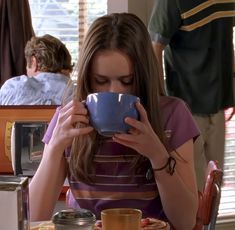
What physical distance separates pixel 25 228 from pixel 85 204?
558 mm

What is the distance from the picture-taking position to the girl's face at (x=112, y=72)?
1.37 metres

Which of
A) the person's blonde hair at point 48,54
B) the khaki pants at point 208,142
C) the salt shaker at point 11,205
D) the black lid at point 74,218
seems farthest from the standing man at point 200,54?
the salt shaker at point 11,205

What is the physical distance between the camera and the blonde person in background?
2.88 m

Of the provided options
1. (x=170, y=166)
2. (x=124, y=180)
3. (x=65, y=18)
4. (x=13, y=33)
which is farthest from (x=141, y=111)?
(x=65, y=18)

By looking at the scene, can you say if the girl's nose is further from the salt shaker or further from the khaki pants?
the khaki pants

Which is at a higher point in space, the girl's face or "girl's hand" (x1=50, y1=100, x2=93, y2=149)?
the girl's face

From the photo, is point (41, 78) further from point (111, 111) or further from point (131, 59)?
point (111, 111)

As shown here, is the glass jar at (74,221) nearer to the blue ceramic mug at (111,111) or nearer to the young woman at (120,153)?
the blue ceramic mug at (111,111)

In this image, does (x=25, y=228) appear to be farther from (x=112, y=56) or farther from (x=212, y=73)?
(x=212, y=73)

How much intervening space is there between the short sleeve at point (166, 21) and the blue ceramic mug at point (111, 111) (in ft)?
4.31

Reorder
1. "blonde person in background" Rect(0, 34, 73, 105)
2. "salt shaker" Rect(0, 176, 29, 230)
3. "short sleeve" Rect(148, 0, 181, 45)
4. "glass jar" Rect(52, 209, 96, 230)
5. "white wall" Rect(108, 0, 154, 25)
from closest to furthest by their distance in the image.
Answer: "salt shaker" Rect(0, 176, 29, 230) < "glass jar" Rect(52, 209, 96, 230) < "short sleeve" Rect(148, 0, 181, 45) < "blonde person in background" Rect(0, 34, 73, 105) < "white wall" Rect(108, 0, 154, 25)

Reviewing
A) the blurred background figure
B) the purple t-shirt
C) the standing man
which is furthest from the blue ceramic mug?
the blurred background figure

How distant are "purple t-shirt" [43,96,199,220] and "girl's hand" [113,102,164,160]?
15 centimetres

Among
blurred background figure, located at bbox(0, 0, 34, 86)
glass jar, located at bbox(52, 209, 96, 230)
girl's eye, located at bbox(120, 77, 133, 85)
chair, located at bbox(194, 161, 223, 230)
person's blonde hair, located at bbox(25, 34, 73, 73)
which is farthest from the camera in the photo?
blurred background figure, located at bbox(0, 0, 34, 86)
